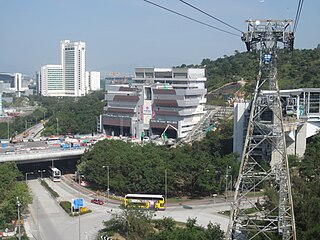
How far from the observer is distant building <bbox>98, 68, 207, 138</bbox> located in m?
37.6

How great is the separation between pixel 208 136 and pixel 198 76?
953 cm

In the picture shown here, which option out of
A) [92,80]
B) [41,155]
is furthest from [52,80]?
[41,155]

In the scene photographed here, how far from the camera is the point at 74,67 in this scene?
323 feet

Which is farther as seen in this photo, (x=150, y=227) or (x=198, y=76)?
(x=198, y=76)

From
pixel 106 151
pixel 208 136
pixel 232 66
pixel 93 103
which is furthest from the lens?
pixel 93 103

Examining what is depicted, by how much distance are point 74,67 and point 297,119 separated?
77693 millimetres

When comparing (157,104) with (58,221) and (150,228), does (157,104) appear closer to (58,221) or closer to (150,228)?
(58,221)

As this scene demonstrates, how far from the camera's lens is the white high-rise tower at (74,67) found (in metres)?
98.3

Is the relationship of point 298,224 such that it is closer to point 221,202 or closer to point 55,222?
point 221,202

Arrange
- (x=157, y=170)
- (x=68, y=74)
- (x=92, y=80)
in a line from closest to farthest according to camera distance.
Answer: (x=157, y=170), (x=68, y=74), (x=92, y=80)

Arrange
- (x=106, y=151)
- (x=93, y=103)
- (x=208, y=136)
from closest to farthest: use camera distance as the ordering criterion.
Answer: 1. (x=106, y=151)
2. (x=208, y=136)
3. (x=93, y=103)

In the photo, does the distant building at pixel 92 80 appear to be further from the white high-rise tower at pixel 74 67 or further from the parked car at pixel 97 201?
the parked car at pixel 97 201

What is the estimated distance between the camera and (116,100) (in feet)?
136

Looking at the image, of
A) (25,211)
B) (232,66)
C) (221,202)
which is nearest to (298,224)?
(221,202)
